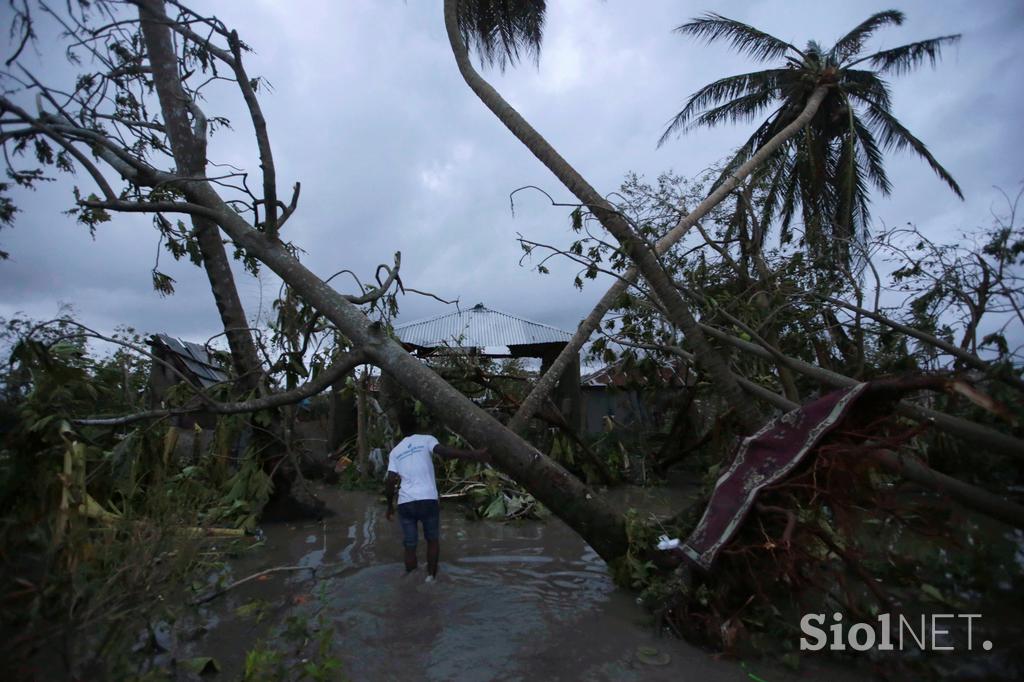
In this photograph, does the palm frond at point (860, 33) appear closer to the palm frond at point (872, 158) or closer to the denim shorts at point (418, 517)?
the palm frond at point (872, 158)

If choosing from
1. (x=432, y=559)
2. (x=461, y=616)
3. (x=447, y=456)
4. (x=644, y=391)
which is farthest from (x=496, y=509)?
(x=644, y=391)

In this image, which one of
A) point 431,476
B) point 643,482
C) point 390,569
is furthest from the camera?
point 643,482

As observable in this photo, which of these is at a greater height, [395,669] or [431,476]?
[431,476]

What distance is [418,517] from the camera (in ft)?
18.7

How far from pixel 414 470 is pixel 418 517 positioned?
0.44m

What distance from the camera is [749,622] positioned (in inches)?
167

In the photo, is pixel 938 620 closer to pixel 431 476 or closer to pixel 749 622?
pixel 749 622

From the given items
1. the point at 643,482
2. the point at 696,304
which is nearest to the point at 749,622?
the point at 696,304

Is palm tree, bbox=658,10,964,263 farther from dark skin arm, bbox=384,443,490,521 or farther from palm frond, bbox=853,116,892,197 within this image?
dark skin arm, bbox=384,443,490,521

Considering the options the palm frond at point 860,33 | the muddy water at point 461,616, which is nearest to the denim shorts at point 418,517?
the muddy water at point 461,616

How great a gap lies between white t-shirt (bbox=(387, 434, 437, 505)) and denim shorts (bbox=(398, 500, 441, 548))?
0.05m

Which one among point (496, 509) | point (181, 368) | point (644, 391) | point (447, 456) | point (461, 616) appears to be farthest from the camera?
point (644, 391)

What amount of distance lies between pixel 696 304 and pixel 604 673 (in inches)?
203

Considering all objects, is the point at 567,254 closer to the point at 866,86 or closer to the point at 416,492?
the point at 416,492
